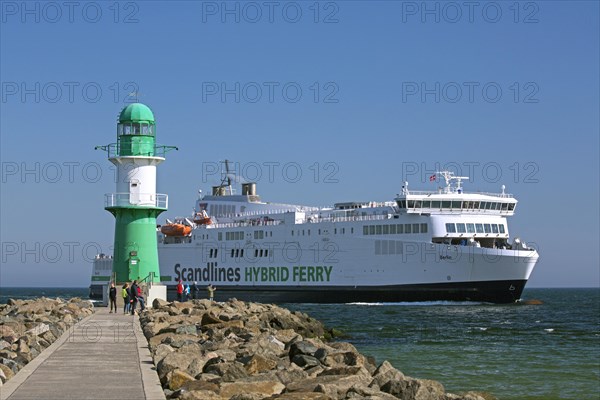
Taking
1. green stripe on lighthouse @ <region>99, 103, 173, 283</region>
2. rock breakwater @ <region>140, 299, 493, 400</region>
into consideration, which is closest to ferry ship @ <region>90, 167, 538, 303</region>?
green stripe on lighthouse @ <region>99, 103, 173, 283</region>

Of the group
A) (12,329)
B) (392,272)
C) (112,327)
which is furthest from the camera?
(392,272)

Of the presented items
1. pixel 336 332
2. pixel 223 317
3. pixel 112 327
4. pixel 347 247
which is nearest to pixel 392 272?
pixel 347 247

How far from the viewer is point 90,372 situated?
10219 millimetres

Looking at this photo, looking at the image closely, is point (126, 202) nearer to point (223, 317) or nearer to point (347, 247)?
point (223, 317)

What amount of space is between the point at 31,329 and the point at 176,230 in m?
40.1

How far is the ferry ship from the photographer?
43.0 m

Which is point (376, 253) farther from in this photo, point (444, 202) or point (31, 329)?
point (31, 329)

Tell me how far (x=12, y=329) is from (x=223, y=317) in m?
5.32

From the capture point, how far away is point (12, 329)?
15227 millimetres

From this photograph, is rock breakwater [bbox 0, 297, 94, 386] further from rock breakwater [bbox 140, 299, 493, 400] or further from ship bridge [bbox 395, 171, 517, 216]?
ship bridge [bbox 395, 171, 517, 216]

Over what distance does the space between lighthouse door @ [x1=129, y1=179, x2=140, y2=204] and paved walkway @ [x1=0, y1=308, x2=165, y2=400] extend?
→ 10.3m

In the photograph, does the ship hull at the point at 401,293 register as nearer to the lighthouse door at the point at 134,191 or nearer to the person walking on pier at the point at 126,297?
the lighthouse door at the point at 134,191

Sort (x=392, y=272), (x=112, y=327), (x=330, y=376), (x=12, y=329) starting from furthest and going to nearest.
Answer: (x=392, y=272)
(x=112, y=327)
(x=12, y=329)
(x=330, y=376)

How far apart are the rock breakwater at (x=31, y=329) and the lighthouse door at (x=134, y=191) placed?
→ 10.3 ft
